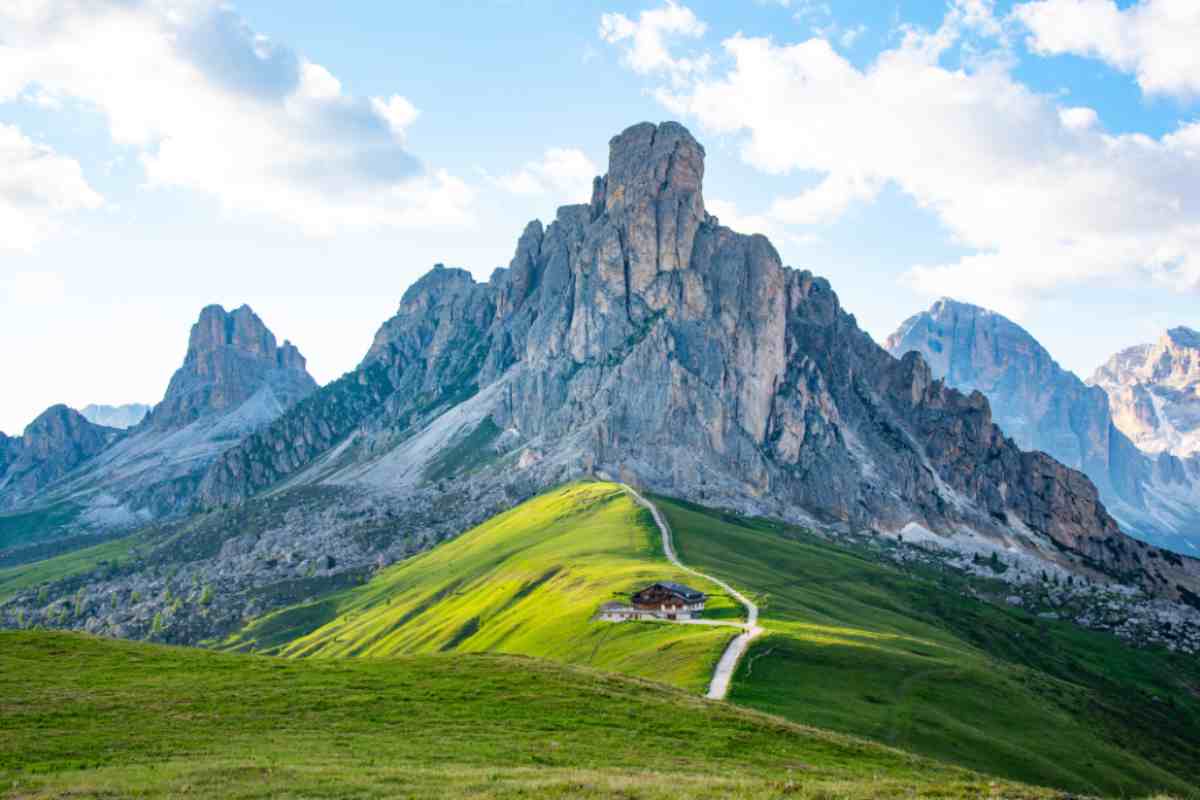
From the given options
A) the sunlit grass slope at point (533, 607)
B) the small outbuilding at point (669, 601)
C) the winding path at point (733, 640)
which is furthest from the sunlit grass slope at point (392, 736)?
the small outbuilding at point (669, 601)

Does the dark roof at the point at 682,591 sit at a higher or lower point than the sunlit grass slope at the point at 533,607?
higher

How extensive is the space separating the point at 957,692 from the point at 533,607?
5793 centimetres

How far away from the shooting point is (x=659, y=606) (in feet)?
310

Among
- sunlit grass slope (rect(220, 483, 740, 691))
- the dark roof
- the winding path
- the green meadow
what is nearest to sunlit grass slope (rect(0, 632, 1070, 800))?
the green meadow

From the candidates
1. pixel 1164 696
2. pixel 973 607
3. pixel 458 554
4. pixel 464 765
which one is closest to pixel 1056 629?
pixel 973 607

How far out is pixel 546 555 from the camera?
150625mm

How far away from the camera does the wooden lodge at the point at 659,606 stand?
93.9 m

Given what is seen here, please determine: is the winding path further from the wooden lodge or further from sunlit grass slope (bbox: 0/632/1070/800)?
sunlit grass slope (bbox: 0/632/1070/800)

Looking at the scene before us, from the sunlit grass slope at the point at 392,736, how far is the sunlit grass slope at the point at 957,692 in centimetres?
1492

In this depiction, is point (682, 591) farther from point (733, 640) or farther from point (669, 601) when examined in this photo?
point (733, 640)

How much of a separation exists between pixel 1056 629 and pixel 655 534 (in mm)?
75422

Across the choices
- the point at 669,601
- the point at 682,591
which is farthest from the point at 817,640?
the point at 682,591

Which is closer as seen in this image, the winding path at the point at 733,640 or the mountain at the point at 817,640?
the winding path at the point at 733,640

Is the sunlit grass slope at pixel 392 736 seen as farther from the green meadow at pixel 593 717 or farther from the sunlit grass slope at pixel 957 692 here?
the sunlit grass slope at pixel 957 692
